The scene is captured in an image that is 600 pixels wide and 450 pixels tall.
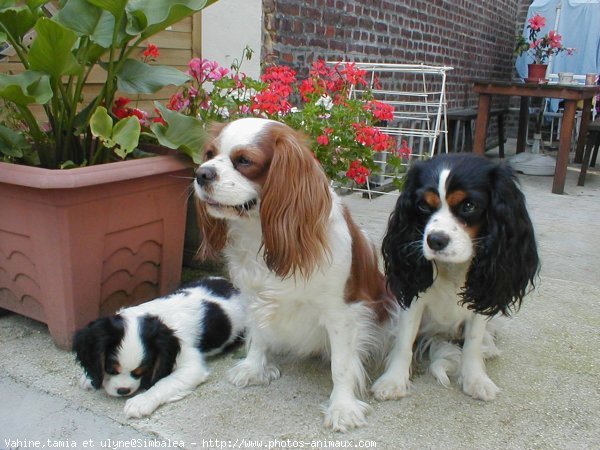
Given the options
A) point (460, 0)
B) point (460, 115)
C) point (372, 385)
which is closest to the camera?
point (372, 385)

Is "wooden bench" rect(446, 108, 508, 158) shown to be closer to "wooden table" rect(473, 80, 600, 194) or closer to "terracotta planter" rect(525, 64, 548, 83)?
"terracotta planter" rect(525, 64, 548, 83)

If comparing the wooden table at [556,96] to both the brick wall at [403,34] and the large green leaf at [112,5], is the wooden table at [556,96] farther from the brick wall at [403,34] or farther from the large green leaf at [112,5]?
the large green leaf at [112,5]

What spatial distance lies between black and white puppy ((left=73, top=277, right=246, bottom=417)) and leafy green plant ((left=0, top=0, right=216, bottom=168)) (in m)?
0.71

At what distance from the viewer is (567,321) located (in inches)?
113

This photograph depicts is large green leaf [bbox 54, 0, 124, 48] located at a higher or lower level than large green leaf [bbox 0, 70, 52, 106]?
higher

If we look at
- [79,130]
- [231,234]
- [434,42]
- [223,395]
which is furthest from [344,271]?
[434,42]

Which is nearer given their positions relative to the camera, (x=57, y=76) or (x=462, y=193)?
(x=462, y=193)

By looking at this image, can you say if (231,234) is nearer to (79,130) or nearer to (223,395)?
(223,395)

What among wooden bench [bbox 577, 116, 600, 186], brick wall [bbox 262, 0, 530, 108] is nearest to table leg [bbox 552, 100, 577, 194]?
wooden bench [bbox 577, 116, 600, 186]

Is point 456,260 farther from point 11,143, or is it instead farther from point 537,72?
point 537,72

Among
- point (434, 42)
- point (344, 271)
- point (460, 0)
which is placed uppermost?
point (460, 0)

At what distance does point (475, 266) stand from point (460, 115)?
633 centimetres

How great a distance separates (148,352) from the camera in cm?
210

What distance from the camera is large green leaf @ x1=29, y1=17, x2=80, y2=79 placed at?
204 centimetres
